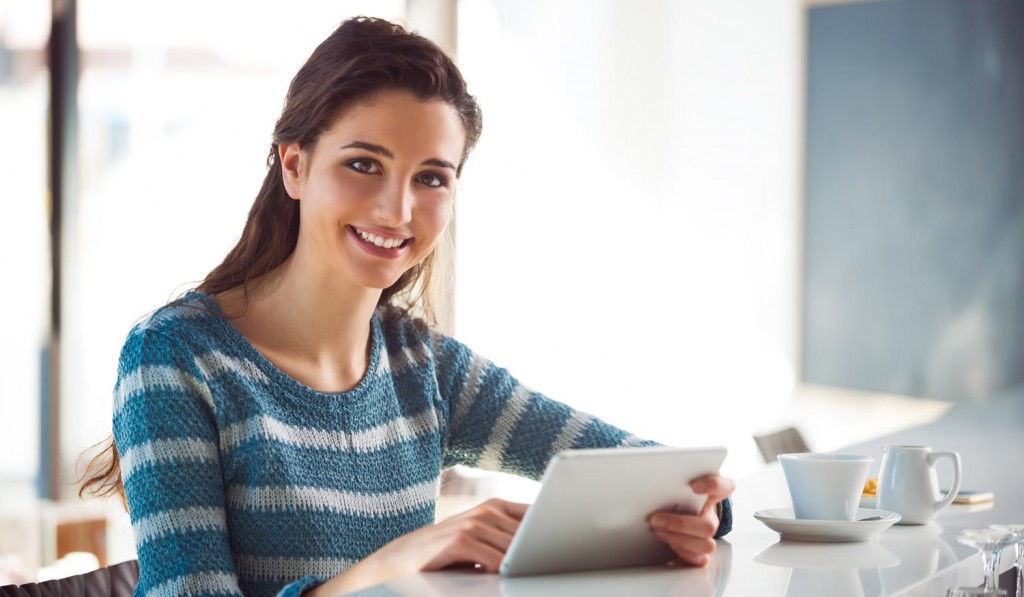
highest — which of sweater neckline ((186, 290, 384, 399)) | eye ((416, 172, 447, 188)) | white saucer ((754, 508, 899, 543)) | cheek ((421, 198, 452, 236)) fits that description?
eye ((416, 172, 447, 188))

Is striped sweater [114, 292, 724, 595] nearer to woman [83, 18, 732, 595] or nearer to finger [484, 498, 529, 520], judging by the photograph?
woman [83, 18, 732, 595]

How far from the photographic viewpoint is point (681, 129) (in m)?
5.15

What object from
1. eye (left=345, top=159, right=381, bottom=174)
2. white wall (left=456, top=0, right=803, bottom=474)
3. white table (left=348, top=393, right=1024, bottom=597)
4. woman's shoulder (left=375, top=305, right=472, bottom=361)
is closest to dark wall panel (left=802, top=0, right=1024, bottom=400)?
white wall (left=456, top=0, right=803, bottom=474)

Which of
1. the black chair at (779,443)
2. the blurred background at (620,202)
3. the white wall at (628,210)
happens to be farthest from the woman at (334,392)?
the white wall at (628,210)

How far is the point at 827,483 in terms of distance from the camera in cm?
139

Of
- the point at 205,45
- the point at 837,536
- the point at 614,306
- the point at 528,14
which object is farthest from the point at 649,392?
the point at 837,536

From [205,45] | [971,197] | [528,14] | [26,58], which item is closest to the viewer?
[26,58]

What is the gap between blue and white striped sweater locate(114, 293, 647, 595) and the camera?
132 centimetres

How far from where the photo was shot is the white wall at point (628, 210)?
4.83 meters

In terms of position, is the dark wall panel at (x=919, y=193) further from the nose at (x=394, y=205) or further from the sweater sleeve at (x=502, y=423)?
the nose at (x=394, y=205)

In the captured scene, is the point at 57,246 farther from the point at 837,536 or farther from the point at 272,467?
the point at 837,536

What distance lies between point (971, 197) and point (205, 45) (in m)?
3.57

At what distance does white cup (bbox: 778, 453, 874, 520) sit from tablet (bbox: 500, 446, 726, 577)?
21cm

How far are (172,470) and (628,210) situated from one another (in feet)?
12.6
